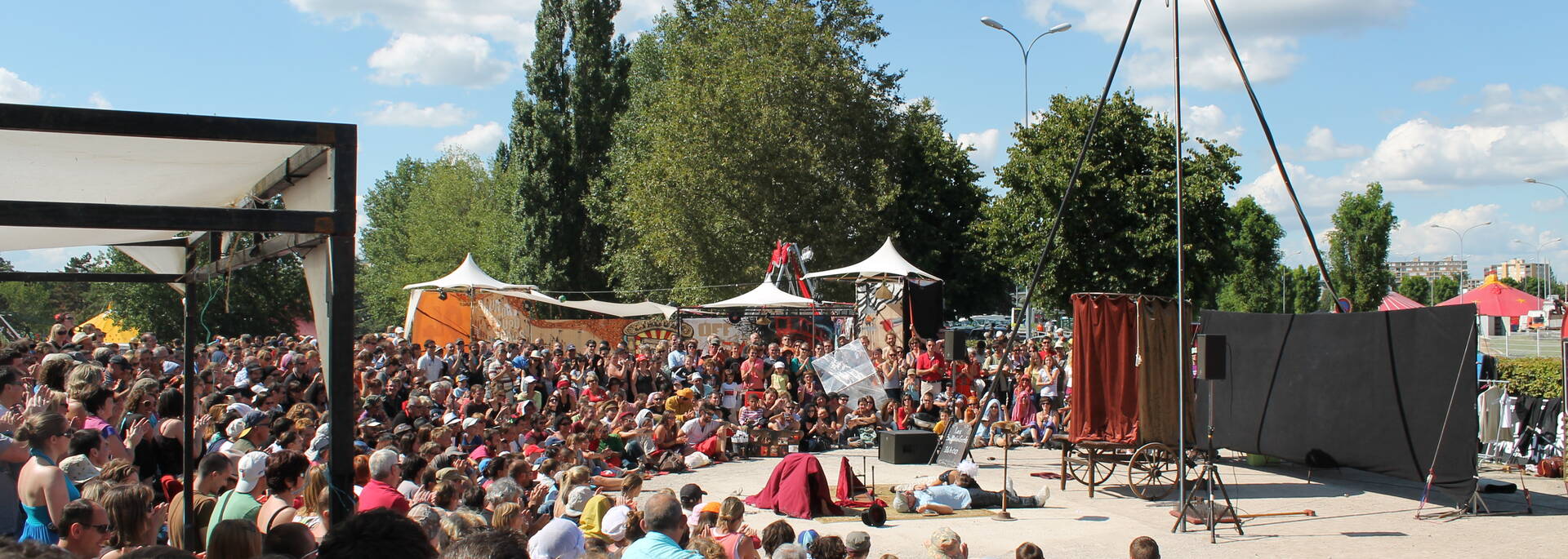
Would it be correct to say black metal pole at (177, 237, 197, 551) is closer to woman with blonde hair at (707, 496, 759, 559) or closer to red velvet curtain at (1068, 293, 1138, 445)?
woman with blonde hair at (707, 496, 759, 559)

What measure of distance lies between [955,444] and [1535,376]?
11.9 meters

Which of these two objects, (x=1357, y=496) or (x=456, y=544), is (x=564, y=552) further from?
(x=1357, y=496)

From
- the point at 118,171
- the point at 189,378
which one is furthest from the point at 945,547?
the point at 118,171

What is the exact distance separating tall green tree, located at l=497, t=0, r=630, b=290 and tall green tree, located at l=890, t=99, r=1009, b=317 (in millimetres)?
11114

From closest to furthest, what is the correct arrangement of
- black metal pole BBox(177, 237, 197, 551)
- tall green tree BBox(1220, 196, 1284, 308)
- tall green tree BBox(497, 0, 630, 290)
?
black metal pole BBox(177, 237, 197, 551) → tall green tree BBox(497, 0, 630, 290) → tall green tree BBox(1220, 196, 1284, 308)

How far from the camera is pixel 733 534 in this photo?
6855 millimetres

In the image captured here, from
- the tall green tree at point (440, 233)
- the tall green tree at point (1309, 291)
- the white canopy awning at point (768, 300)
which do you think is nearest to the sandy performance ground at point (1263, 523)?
the white canopy awning at point (768, 300)

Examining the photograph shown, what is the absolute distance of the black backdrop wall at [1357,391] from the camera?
406 inches

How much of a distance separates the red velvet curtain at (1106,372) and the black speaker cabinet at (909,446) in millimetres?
3279

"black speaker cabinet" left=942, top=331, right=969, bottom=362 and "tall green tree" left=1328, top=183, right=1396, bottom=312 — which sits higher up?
"tall green tree" left=1328, top=183, right=1396, bottom=312

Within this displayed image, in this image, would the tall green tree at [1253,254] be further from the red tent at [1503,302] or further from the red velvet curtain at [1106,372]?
the red velvet curtain at [1106,372]

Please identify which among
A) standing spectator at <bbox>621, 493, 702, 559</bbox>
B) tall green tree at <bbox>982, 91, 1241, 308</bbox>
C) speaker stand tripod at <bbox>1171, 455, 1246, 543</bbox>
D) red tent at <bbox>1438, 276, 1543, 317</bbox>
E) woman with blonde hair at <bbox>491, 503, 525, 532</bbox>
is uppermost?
tall green tree at <bbox>982, 91, 1241, 308</bbox>

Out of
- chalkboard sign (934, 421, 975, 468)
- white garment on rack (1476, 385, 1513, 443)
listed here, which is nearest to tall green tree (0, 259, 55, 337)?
chalkboard sign (934, 421, 975, 468)

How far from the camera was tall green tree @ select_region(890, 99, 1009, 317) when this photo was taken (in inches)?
1374
